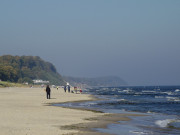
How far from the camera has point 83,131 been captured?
47.9 feet

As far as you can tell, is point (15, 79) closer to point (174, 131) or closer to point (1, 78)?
point (1, 78)

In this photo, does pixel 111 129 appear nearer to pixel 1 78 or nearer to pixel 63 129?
pixel 63 129

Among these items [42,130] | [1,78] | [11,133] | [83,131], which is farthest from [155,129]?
[1,78]

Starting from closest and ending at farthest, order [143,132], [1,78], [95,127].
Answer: [143,132] → [95,127] → [1,78]

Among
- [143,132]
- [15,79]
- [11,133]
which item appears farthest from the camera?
[15,79]

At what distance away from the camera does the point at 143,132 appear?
15039 millimetres

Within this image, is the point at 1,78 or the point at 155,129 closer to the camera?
the point at 155,129

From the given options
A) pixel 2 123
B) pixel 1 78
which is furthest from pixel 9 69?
pixel 2 123

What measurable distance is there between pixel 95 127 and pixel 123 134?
89.5 inches

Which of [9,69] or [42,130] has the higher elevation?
[9,69]

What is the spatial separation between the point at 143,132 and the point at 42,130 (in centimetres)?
459

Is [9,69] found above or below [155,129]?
above

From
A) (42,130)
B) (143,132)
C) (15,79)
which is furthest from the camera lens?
(15,79)

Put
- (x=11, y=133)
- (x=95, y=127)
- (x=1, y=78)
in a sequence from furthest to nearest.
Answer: (x=1, y=78) < (x=95, y=127) < (x=11, y=133)
